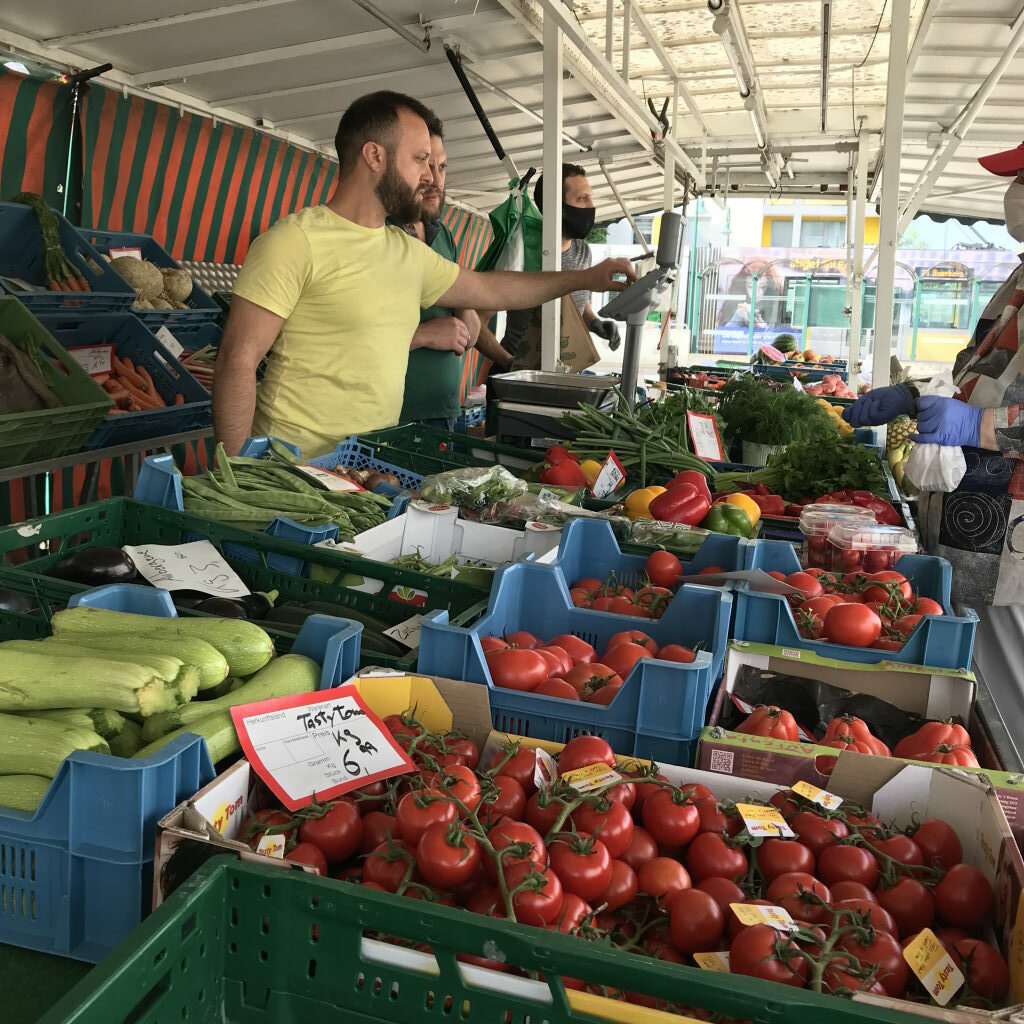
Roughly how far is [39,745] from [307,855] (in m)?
0.43

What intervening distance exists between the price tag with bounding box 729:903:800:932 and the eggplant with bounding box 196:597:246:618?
4.07 feet

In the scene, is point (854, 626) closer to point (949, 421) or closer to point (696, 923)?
point (696, 923)

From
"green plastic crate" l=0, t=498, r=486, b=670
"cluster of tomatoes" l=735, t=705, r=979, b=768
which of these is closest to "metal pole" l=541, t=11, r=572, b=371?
"green plastic crate" l=0, t=498, r=486, b=670

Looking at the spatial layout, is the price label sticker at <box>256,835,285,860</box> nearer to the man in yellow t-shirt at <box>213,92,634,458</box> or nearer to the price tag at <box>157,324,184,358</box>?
the man in yellow t-shirt at <box>213,92,634,458</box>

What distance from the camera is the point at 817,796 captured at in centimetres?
158

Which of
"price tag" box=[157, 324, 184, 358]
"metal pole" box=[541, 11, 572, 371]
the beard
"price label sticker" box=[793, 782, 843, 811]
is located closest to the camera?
"price label sticker" box=[793, 782, 843, 811]

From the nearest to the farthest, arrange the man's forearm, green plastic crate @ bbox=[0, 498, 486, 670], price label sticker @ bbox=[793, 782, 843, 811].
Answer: price label sticker @ bbox=[793, 782, 843, 811] → green plastic crate @ bbox=[0, 498, 486, 670] → the man's forearm

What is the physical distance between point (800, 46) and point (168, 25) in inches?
246

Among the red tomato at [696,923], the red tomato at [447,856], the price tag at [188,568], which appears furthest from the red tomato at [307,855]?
the price tag at [188,568]

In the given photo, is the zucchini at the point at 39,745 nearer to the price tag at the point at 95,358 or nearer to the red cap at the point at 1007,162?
the red cap at the point at 1007,162

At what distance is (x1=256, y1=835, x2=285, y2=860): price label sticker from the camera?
4.47 ft

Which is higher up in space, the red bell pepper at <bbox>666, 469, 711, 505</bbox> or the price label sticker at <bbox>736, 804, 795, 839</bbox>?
the red bell pepper at <bbox>666, 469, 711, 505</bbox>

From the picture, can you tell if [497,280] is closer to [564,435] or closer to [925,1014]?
[564,435]

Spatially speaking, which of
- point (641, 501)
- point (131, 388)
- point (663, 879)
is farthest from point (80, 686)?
point (131, 388)
